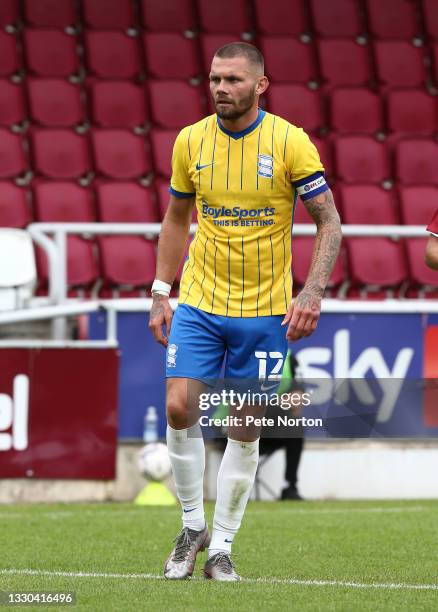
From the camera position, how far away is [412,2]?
15680mm

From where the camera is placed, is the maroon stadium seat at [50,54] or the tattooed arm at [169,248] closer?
the tattooed arm at [169,248]

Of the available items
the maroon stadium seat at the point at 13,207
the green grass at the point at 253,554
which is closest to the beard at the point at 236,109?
the green grass at the point at 253,554

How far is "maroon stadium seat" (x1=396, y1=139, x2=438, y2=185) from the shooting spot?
13.9 metres

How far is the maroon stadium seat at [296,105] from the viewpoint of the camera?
550 inches

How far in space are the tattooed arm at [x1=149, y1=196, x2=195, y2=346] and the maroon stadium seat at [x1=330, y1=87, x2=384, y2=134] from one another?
29.0ft

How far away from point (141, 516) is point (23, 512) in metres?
0.75

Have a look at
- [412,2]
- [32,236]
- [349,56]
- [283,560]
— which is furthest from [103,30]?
[283,560]

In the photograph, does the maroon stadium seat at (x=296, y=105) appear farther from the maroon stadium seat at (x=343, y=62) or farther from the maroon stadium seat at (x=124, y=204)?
the maroon stadium seat at (x=124, y=204)

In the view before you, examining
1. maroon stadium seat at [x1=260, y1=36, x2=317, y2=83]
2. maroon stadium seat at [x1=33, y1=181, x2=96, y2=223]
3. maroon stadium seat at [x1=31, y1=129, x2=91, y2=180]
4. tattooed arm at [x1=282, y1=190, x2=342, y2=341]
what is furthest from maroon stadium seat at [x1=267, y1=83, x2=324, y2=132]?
tattooed arm at [x1=282, y1=190, x2=342, y2=341]

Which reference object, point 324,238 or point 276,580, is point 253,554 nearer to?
point 276,580

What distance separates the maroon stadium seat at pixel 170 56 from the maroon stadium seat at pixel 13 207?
266cm

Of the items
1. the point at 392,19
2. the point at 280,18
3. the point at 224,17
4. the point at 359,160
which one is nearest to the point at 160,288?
the point at 359,160

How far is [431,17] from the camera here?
612 inches

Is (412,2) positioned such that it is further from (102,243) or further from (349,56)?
(102,243)
